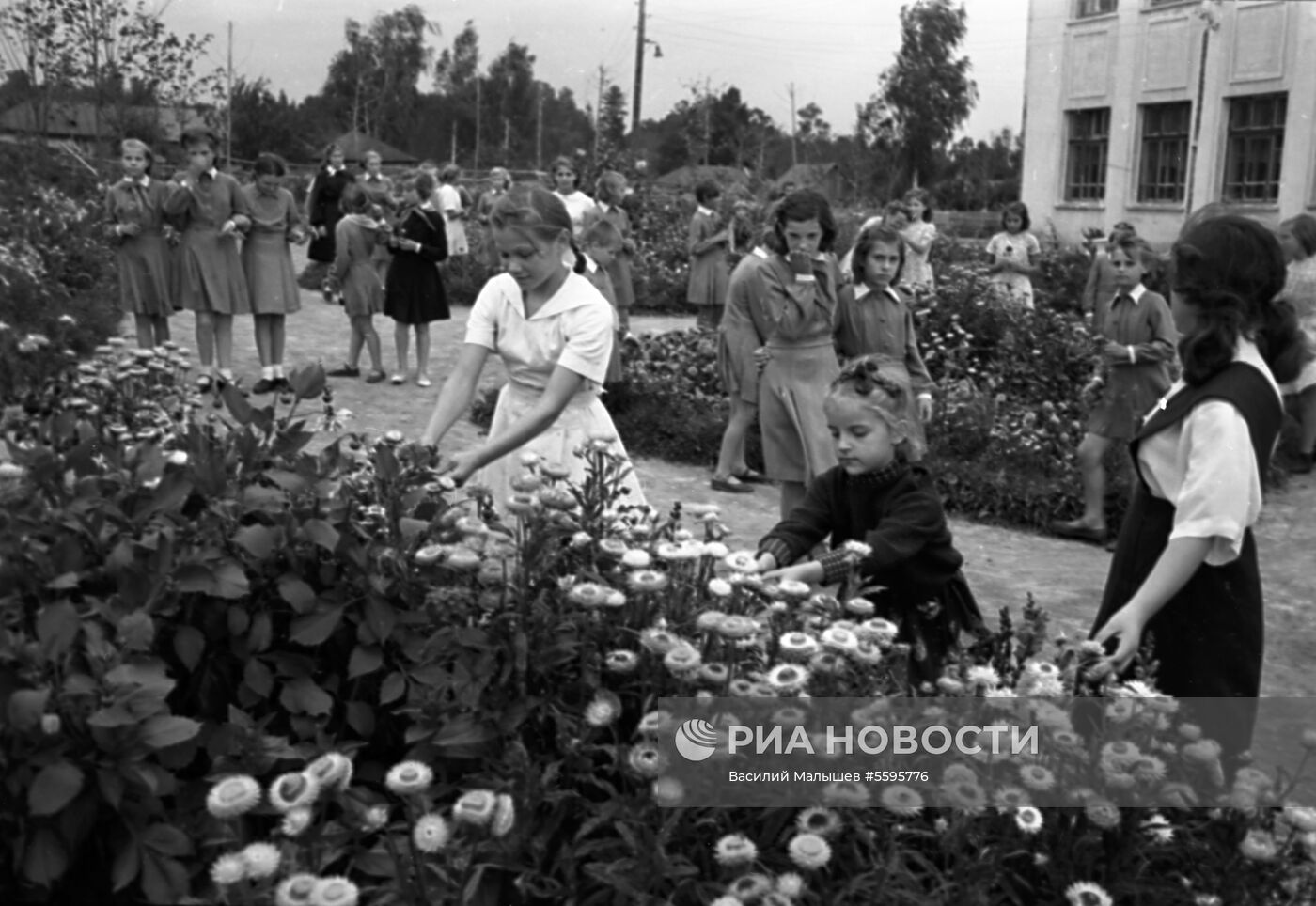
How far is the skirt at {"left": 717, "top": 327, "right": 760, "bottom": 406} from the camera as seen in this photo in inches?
266

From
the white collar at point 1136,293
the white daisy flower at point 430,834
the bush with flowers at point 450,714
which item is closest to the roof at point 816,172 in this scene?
the white collar at point 1136,293

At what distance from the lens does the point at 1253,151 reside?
955 inches

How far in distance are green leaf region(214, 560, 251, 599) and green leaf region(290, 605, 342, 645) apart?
113 mm

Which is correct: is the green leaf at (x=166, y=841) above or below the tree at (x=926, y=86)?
below

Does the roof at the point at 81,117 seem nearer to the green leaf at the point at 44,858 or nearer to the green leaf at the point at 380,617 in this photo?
the green leaf at the point at 380,617

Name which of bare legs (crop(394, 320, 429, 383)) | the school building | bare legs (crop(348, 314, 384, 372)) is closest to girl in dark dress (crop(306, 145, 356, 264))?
bare legs (crop(348, 314, 384, 372))

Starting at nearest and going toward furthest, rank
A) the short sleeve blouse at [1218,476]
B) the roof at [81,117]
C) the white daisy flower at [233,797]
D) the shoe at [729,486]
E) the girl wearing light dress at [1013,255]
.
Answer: the white daisy flower at [233,797] < the short sleeve blouse at [1218,476] < the shoe at [729,486] < the girl wearing light dress at [1013,255] < the roof at [81,117]

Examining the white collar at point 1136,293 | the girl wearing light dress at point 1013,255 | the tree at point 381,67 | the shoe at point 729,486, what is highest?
the tree at point 381,67

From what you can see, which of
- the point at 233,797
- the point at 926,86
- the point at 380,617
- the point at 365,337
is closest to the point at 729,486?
the point at 365,337

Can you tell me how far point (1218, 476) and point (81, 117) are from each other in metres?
19.1

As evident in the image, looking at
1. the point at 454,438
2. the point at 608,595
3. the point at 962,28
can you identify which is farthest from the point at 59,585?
the point at 962,28

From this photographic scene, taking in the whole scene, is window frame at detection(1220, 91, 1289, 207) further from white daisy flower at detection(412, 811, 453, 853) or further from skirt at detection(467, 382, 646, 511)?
white daisy flower at detection(412, 811, 453, 853)

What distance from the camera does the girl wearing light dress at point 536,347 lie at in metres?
4.00

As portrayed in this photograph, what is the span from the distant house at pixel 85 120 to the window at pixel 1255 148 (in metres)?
17.1
